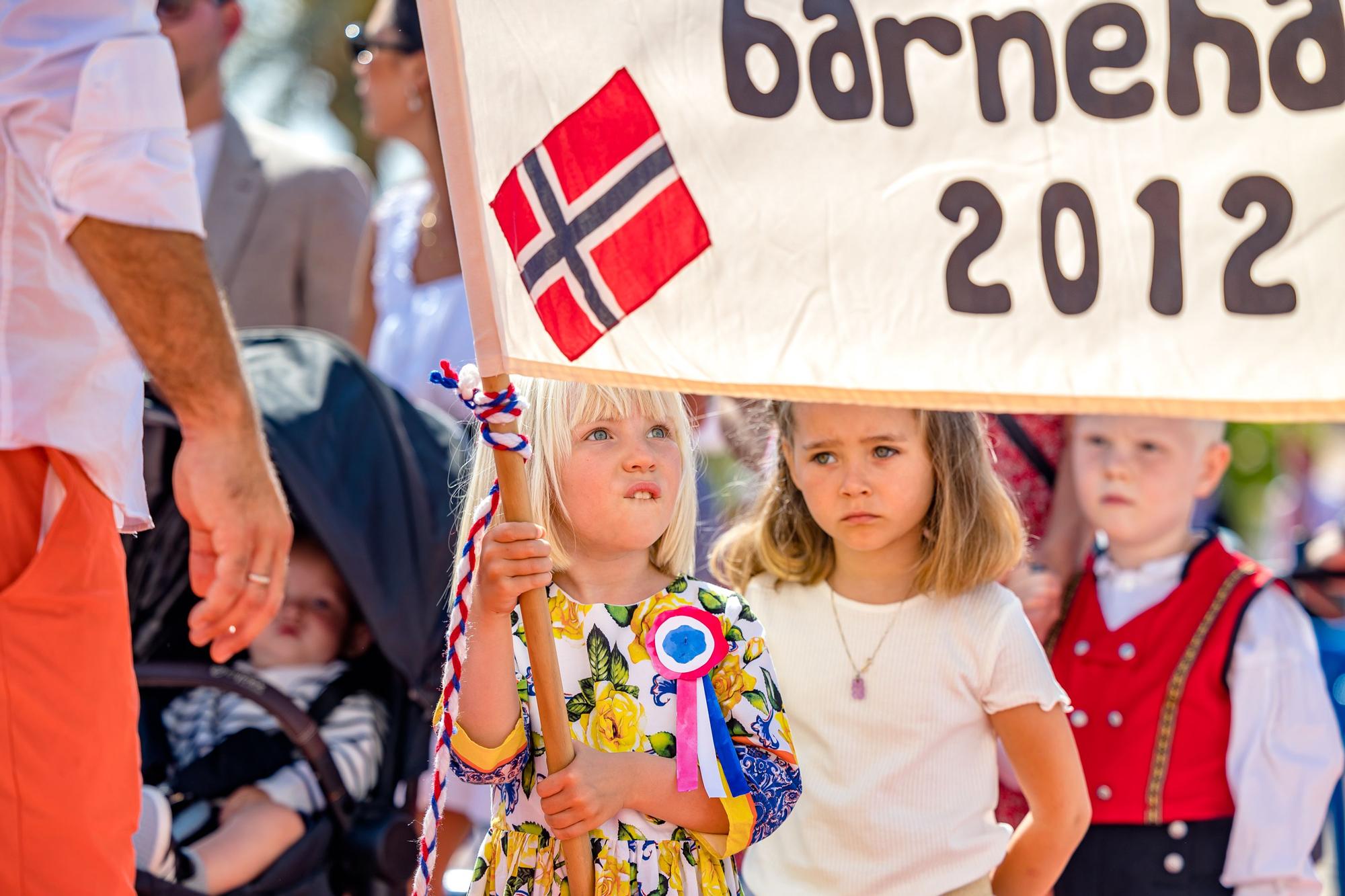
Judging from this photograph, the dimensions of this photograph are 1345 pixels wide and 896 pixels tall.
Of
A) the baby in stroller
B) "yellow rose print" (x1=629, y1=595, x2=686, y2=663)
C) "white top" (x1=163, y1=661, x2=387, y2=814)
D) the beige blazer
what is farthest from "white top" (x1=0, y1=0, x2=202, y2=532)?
the beige blazer

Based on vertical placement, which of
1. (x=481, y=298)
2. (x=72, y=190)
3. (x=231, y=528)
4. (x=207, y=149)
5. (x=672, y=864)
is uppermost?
(x=207, y=149)

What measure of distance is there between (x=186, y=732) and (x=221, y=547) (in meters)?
1.58

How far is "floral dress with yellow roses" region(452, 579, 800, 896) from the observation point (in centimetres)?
217

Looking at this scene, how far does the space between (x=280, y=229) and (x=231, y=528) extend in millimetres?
2971

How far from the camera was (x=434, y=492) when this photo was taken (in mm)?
3629

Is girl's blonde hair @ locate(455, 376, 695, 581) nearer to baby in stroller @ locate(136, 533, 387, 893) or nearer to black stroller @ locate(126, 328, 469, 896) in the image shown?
black stroller @ locate(126, 328, 469, 896)

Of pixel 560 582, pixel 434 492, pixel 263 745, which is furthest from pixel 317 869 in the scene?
pixel 560 582

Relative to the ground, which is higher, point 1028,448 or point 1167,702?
point 1028,448

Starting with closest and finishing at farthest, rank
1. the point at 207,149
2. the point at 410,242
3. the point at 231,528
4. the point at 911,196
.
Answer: the point at 911,196, the point at 231,528, the point at 410,242, the point at 207,149

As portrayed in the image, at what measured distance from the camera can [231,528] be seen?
209 cm

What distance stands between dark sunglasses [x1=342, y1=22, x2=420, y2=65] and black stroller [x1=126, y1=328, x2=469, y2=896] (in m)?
1.25

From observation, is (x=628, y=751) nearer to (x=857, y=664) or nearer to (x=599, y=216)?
(x=857, y=664)

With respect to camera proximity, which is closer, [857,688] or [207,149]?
[857,688]

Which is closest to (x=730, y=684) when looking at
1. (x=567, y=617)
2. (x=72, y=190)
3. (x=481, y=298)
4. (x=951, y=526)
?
(x=567, y=617)
